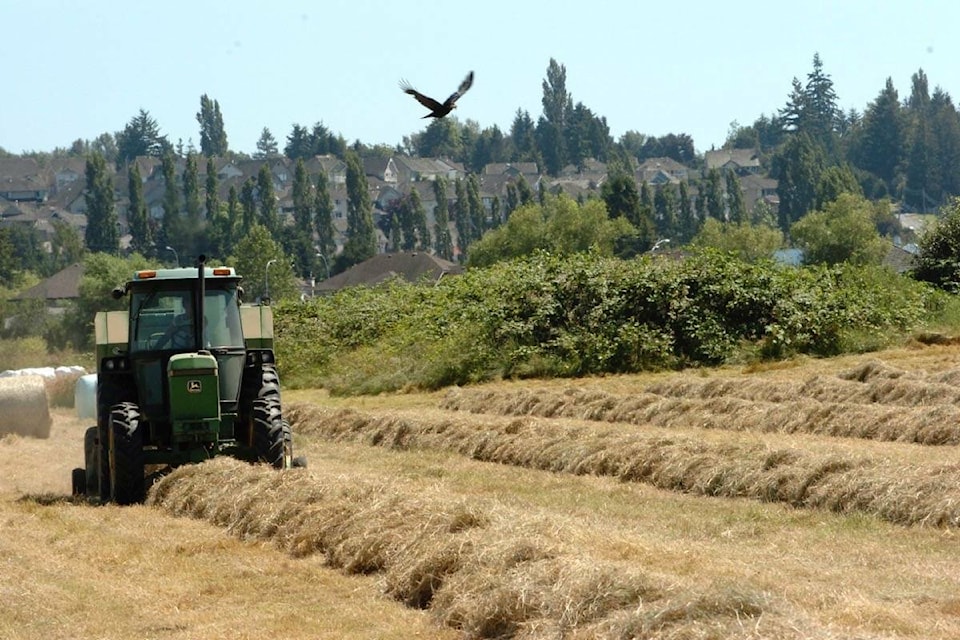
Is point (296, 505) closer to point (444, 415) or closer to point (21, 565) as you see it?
point (21, 565)

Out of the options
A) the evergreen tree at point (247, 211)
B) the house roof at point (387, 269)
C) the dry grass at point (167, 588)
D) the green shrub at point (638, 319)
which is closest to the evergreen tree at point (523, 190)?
the evergreen tree at point (247, 211)

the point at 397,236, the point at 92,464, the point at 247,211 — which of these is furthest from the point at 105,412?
the point at 397,236

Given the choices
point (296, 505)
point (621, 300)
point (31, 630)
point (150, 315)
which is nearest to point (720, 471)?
point (296, 505)

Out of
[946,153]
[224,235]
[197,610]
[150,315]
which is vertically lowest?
[197,610]

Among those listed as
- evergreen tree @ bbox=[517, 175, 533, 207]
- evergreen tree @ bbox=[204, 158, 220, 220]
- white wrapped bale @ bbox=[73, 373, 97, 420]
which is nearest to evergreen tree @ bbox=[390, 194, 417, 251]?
evergreen tree @ bbox=[517, 175, 533, 207]

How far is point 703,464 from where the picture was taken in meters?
15.9

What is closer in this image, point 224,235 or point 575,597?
point 575,597

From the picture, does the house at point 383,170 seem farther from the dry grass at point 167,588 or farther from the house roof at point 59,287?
the dry grass at point 167,588

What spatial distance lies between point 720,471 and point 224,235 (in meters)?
88.8

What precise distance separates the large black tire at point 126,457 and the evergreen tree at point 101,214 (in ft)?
302

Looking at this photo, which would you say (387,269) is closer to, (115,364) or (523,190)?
(523,190)

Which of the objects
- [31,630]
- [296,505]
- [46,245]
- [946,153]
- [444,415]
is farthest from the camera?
[946,153]

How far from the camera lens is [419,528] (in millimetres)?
11000

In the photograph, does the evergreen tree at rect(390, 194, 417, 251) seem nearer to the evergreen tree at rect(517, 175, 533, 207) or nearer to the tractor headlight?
the evergreen tree at rect(517, 175, 533, 207)
